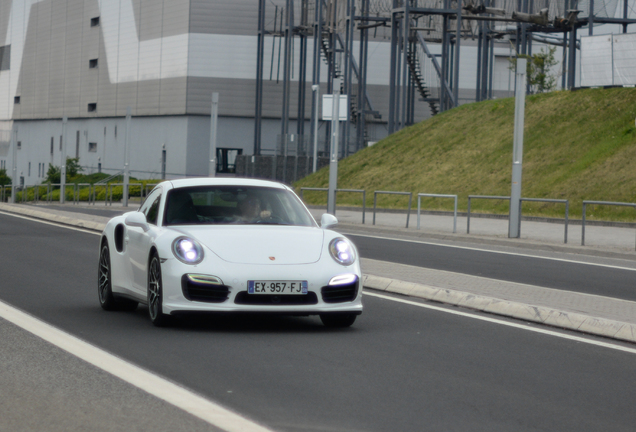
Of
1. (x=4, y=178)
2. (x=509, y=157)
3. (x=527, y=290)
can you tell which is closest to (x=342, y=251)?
(x=527, y=290)

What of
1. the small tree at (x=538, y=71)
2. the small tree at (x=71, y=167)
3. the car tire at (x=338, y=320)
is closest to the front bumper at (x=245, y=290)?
the car tire at (x=338, y=320)

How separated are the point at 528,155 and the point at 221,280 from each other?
32.6 metres

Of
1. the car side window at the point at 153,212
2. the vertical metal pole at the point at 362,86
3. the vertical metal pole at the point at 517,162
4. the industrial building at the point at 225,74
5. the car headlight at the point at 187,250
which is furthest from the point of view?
the industrial building at the point at 225,74

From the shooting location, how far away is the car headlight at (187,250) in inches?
344

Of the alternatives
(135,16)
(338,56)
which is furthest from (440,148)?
(135,16)

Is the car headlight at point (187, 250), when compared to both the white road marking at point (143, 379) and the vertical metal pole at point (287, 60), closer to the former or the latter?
the white road marking at point (143, 379)

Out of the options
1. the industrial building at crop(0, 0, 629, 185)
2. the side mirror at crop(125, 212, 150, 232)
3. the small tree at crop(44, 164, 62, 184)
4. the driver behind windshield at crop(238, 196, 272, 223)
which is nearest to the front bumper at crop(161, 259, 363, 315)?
the side mirror at crop(125, 212, 150, 232)

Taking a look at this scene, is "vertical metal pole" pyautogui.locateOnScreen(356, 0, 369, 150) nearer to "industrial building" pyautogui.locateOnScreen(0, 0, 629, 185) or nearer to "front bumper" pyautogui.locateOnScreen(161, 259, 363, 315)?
"industrial building" pyautogui.locateOnScreen(0, 0, 629, 185)

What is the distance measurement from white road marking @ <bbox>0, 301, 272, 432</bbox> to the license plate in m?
1.37

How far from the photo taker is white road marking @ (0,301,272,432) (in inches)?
223

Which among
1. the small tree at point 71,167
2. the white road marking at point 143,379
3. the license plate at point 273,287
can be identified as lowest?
the white road marking at point 143,379

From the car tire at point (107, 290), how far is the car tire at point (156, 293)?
3.94 ft

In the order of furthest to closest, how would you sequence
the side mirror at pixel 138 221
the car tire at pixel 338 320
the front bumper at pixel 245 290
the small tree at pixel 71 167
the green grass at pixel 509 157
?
the small tree at pixel 71 167, the green grass at pixel 509 157, the side mirror at pixel 138 221, the car tire at pixel 338 320, the front bumper at pixel 245 290

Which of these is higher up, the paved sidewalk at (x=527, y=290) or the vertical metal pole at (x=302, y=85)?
the vertical metal pole at (x=302, y=85)
